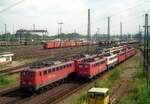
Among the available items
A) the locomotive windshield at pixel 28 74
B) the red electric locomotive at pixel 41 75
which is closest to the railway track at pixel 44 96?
the red electric locomotive at pixel 41 75

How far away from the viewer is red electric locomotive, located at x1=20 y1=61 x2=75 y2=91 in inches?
1284

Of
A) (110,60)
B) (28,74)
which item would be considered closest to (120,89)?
(28,74)

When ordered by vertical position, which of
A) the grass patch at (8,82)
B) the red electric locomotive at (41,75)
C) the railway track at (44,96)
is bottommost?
the railway track at (44,96)

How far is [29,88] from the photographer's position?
32906 millimetres

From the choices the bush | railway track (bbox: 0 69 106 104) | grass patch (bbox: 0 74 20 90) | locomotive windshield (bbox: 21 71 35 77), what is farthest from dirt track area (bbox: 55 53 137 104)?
the bush

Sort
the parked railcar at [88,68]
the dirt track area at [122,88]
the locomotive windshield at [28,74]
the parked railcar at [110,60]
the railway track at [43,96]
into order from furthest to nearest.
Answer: the parked railcar at [110,60], the parked railcar at [88,68], the locomotive windshield at [28,74], the dirt track area at [122,88], the railway track at [43,96]

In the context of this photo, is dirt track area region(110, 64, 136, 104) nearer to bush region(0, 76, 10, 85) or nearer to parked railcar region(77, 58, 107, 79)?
parked railcar region(77, 58, 107, 79)

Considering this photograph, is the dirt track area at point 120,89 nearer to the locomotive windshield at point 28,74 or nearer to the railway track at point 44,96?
the railway track at point 44,96

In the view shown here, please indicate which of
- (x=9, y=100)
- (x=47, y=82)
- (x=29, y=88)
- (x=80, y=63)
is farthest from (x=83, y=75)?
(x=9, y=100)

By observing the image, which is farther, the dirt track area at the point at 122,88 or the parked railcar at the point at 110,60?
the parked railcar at the point at 110,60

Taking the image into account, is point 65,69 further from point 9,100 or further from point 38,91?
point 9,100

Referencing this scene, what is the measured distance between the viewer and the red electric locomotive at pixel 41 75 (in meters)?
32.6

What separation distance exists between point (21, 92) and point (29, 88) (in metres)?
2.45

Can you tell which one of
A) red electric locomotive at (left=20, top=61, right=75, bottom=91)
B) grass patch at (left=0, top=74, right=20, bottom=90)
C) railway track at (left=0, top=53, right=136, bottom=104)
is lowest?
railway track at (left=0, top=53, right=136, bottom=104)
